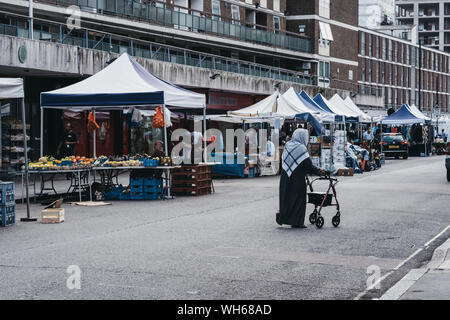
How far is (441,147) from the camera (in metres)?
54.7

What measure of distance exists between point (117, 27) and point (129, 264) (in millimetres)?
31601

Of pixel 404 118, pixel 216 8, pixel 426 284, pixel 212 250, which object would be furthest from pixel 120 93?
pixel 216 8

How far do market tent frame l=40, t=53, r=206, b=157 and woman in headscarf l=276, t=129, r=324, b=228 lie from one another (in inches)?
253

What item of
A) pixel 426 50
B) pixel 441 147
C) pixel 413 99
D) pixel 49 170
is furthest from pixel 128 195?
pixel 426 50

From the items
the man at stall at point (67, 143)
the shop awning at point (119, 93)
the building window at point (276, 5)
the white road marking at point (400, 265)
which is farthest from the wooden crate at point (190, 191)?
the building window at point (276, 5)

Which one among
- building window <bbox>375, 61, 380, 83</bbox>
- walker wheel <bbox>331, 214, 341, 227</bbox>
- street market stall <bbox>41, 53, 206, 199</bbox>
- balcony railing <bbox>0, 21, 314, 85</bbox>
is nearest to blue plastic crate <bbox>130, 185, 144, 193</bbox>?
street market stall <bbox>41, 53, 206, 199</bbox>

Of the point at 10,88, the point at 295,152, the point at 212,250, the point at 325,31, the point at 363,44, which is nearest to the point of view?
the point at 212,250

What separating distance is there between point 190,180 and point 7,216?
7100mm

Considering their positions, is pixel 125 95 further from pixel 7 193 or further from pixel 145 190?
pixel 7 193

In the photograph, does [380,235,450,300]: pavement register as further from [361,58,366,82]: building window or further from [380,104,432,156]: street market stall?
[361,58,366,82]: building window

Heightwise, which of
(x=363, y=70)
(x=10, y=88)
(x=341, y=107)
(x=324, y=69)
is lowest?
(x=10, y=88)

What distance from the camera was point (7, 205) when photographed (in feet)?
45.4
